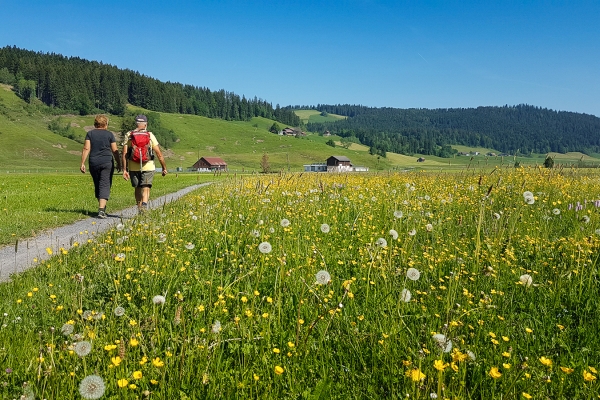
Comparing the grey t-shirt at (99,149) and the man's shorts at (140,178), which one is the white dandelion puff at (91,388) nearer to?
the man's shorts at (140,178)

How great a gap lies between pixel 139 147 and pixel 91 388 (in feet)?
29.3

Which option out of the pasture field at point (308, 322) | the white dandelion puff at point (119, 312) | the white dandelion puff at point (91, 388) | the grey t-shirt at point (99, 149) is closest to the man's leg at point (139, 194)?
the grey t-shirt at point (99, 149)

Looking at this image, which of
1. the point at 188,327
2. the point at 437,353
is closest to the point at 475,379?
the point at 437,353

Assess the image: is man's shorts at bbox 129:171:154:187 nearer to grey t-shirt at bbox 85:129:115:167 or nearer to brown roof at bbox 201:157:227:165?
grey t-shirt at bbox 85:129:115:167

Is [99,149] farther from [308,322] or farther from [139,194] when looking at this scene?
[308,322]

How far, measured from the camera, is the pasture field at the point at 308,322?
261 cm

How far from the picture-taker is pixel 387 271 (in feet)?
15.3

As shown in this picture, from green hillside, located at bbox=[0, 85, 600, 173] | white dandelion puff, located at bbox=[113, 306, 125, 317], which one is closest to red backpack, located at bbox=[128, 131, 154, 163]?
white dandelion puff, located at bbox=[113, 306, 125, 317]

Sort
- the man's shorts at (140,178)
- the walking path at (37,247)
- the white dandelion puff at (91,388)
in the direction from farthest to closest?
the man's shorts at (140,178), the walking path at (37,247), the white dandelion puff at (91,388)

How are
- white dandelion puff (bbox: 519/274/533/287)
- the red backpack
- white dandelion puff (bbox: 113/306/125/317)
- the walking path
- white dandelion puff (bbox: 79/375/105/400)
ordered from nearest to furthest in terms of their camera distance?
white dandelion puff (bbox: 79/375/105/400) → white dandelion puff (bbox: 113/306/125/317) → white dandelion puff (bbox: 519/274/533/287) → the walking path → the red backpack

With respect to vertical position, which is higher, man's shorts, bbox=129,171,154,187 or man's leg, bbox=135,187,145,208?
man's shorts, bbox=129,171,154,187

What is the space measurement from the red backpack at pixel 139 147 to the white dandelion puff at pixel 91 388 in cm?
880

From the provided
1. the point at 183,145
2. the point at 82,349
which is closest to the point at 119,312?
the point at 82,349

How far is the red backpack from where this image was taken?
33.9 ft
